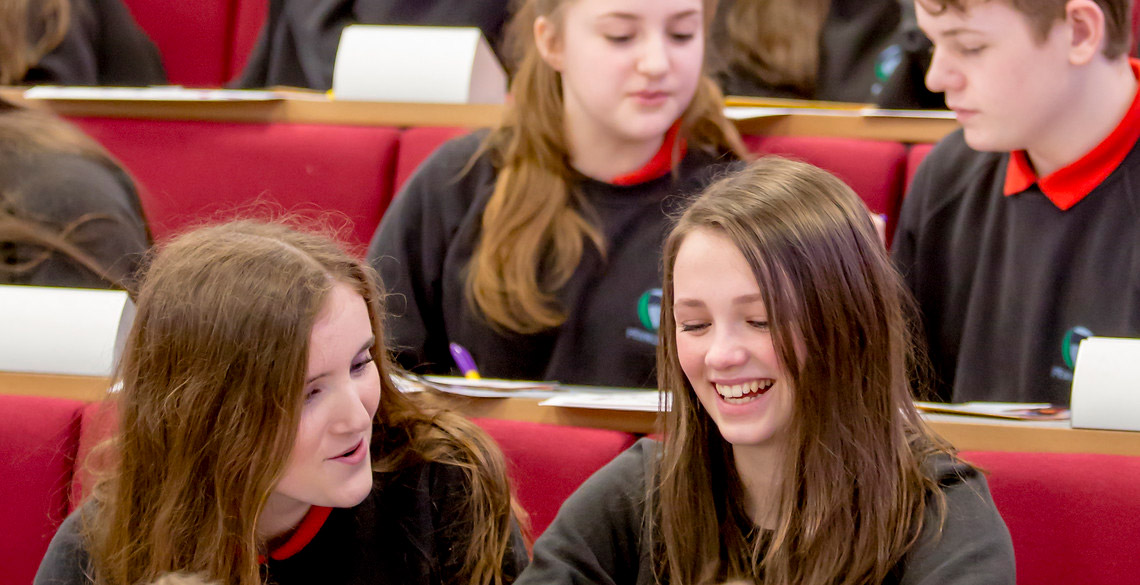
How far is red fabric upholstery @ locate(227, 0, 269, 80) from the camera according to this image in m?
2.13

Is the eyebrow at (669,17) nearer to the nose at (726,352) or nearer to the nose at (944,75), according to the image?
the nose at (944,75)

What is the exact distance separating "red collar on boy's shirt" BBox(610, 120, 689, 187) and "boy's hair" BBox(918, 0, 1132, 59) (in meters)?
0.33

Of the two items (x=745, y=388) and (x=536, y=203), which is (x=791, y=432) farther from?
(x=536, y=203)

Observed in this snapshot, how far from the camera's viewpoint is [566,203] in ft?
4.55

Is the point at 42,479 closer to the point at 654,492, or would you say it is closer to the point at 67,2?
the point at 654,492

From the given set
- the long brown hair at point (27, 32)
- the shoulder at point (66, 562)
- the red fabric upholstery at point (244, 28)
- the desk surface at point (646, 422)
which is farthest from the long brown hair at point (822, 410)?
the red fabric upholstery at point (244, 28)

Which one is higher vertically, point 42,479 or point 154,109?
point 154,109

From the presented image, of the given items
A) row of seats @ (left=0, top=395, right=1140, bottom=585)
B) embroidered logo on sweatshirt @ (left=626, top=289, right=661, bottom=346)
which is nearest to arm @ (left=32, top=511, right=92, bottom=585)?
row of seats @ (left=0, top=395, right=1140, bottom=585)

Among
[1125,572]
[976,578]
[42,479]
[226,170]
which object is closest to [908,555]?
[976,578]

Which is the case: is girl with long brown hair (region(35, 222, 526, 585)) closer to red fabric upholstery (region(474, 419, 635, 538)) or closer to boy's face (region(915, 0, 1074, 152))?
red fabric upholstery (region(474, 419, 635, 538))

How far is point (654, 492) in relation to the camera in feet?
2.76

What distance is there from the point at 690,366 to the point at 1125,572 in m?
0.31

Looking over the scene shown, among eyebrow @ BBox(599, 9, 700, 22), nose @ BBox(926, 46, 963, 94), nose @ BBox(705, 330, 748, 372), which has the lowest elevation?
nose @ BBox(705, 330, 748, 372)

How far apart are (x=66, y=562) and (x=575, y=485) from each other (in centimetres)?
36
